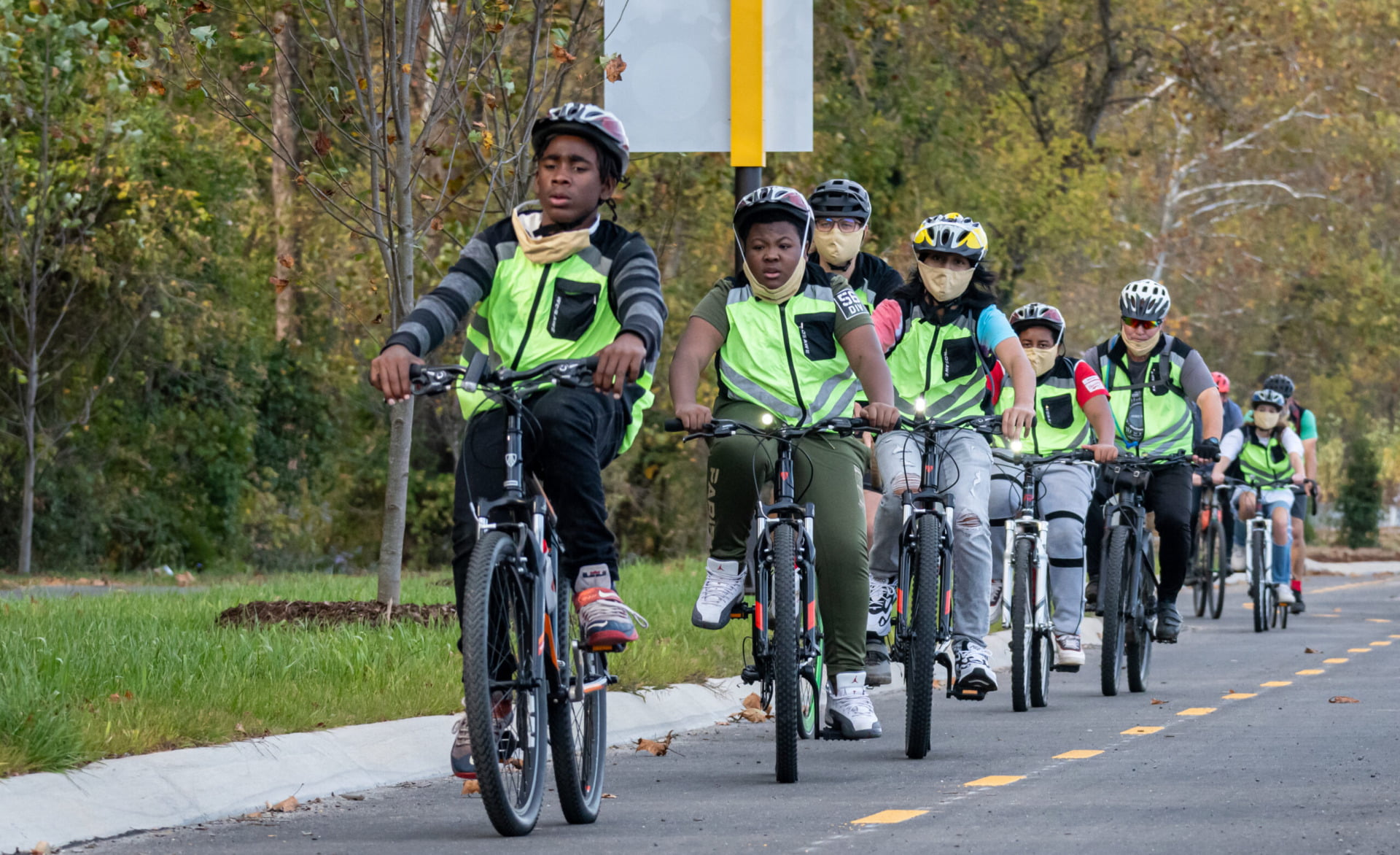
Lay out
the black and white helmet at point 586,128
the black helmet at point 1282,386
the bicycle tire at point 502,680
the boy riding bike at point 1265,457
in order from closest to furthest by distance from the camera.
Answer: the bicycle tire at point 502,680, the black and white helmet at point 586,128, the boy riding bike at point 1265,457, the black helmet at point 1282,386

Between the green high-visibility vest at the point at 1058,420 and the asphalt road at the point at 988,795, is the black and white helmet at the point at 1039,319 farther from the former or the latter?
the asphalt road at the point at 988,795

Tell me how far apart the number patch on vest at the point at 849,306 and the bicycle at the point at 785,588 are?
0.44 metres

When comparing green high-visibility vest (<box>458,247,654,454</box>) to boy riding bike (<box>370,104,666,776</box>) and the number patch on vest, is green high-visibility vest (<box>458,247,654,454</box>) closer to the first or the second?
boy riding bike (<box>370,104,666,776</box>)

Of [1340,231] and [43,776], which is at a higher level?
[1340,231]

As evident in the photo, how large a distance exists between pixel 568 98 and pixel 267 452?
988cm

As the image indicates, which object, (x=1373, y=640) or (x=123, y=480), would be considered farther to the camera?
(x=123, y=480)

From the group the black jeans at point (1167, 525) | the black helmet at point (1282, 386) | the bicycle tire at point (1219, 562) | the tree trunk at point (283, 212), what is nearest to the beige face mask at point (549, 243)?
the black jeans at point (1167, 525)

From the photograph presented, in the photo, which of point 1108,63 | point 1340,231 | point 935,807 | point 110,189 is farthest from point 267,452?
point 1340,231

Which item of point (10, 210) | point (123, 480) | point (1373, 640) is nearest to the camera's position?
point (1373, 640)

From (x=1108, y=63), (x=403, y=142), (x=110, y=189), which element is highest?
(x=1108, y=63)

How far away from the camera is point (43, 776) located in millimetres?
6371

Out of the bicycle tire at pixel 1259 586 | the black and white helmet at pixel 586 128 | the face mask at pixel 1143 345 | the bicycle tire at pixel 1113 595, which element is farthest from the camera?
the bicycle tire at pixel 1259 586

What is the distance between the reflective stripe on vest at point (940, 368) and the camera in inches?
369

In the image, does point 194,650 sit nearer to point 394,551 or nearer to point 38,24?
point 394,551
